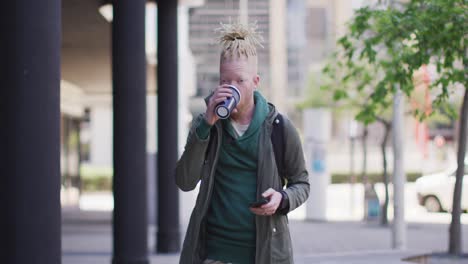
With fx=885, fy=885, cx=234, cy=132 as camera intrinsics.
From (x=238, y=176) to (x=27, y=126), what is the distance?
1186 mm

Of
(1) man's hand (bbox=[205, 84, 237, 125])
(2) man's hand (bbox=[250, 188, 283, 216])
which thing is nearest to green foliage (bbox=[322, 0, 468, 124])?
(2) man's hand (bbox=[250, 188, 283, 216])

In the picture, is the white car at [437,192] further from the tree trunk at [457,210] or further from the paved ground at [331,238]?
the tree trunk at [457,210]

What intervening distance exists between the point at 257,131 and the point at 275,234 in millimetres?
490

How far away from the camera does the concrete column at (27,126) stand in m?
4.53

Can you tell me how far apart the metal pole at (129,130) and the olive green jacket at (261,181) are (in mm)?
6054

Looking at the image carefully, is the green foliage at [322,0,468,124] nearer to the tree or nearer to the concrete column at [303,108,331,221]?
the tree

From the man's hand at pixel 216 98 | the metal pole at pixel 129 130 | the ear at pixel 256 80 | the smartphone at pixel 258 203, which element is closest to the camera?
the man's hand at pixel 216 98

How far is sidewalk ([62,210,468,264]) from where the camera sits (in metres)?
11.4

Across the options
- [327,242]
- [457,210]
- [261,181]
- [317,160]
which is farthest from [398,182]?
[261,181]

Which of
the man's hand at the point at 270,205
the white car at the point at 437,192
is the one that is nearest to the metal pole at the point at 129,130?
the man's hand at the point at 270,205

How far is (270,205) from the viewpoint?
392cm

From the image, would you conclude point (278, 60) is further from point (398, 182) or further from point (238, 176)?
point (238, 176)

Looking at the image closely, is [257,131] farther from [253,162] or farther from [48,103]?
[48,103]

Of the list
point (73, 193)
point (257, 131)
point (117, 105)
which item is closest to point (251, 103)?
point (257, 131)
